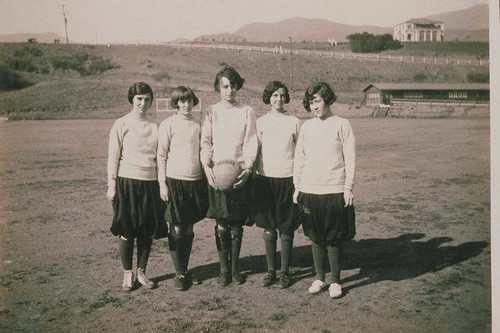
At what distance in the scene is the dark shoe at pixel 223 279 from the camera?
3912 millimetres

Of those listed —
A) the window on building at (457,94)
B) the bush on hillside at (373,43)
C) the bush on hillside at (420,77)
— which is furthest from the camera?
the bush on hillside at (373,43)

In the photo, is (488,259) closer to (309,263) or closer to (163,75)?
(309,263)

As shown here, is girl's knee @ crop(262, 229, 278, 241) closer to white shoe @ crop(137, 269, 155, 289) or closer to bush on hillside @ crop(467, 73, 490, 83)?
white shoe @ crop(137, 269, 155, 289)

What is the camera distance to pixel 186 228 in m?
3.91

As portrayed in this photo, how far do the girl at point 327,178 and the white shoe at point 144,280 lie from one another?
150cm

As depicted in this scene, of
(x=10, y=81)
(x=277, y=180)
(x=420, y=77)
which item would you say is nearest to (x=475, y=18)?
(x=277, y=180)

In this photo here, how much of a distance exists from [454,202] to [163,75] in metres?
33.1

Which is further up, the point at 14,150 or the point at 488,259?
the point at 14,150

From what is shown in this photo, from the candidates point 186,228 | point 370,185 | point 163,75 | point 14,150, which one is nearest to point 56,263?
point 186,228

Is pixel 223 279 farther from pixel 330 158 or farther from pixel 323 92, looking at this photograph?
pixel 323 92

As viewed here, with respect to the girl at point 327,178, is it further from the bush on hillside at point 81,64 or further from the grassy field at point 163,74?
the bush on hillside at point 81,64

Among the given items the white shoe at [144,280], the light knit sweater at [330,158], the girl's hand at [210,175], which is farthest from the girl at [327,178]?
the white shoe at [144,280]

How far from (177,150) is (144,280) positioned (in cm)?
130

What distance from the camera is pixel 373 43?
57.3 m
